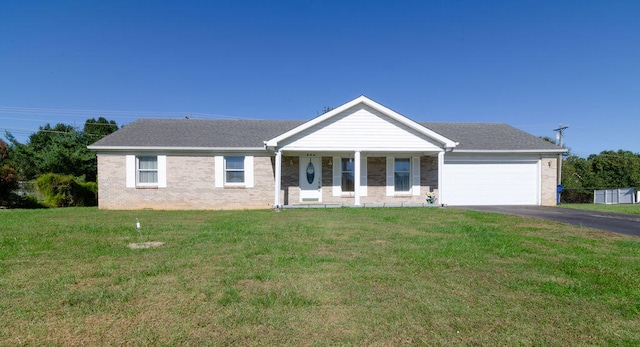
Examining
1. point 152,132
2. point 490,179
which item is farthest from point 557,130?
point 152,132

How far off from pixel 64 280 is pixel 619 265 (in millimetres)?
8269

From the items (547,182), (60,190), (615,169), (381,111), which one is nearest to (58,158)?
(60,190)

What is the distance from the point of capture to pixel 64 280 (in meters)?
4.57

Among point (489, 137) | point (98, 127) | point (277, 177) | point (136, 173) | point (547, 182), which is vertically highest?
point (98, 127)

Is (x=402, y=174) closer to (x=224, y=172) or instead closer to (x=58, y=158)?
(x=224, y=172)

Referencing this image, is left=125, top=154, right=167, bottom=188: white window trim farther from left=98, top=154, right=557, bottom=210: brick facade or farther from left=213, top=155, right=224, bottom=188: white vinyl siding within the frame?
left=213, top=155, right=224, bottom=188: white vinyl siding

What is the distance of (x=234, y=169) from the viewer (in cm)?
1609

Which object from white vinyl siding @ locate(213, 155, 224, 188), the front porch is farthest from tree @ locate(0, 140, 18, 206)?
the front porch

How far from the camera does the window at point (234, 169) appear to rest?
52.6 feet

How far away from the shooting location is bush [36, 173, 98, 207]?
703 inches

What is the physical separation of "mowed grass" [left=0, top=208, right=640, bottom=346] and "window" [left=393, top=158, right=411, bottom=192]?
9291mm

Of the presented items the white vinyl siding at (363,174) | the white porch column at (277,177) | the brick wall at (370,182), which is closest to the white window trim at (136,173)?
the white porch column at (277,177)

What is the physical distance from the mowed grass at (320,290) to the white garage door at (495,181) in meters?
9.57

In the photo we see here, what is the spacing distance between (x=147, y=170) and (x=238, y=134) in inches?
181
